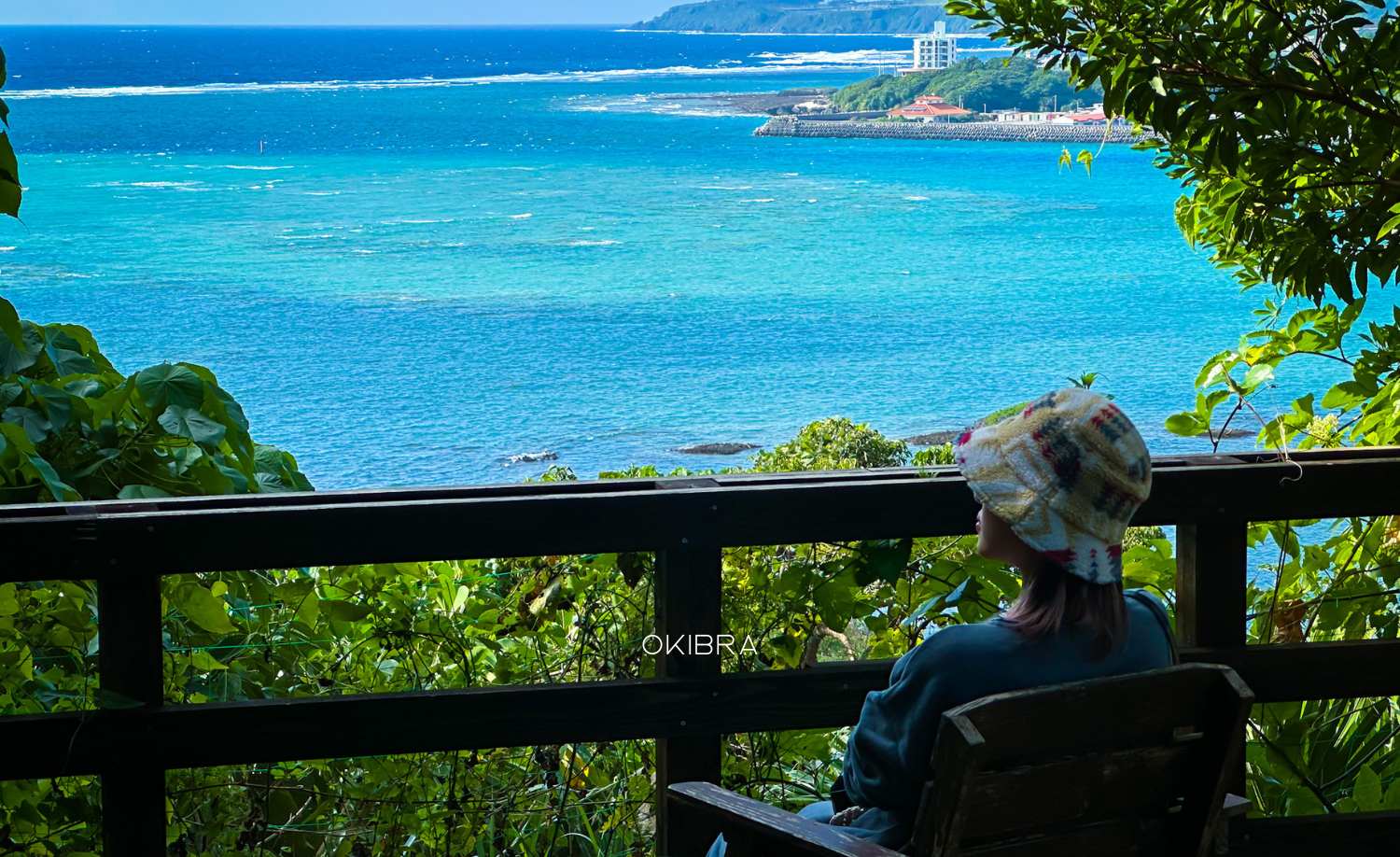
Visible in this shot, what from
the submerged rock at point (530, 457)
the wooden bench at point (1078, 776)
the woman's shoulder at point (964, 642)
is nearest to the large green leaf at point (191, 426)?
the wooden bench at point (1078, 776)

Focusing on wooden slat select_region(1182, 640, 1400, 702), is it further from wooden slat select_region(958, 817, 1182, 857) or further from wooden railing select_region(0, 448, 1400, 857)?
wooden slat select_region(958, 817, 1182, 857)

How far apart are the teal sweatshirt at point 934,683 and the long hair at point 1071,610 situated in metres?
0.01

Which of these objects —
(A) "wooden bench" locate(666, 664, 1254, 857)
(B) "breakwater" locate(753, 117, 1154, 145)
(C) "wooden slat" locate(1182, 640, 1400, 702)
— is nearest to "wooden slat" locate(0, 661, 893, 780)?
(A) "wooden bench" locate(666, 664, 1254, 857)

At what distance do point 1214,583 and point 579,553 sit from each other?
3.37 ft

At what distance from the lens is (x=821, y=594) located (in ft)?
7.17

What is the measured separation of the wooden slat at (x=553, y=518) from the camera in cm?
179

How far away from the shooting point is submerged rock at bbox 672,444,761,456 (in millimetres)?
30828

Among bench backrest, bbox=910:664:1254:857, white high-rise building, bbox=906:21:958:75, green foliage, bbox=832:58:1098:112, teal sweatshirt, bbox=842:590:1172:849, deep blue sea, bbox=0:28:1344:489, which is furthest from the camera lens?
white high-rise building, bbox=906:21:958:75

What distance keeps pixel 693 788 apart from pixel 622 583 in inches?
27.4

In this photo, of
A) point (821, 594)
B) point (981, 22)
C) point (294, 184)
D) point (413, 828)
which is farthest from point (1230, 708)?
point (294, 184)

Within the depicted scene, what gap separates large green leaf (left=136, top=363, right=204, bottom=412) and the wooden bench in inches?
52.3

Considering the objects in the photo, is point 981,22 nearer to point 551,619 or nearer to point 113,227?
point 551,619

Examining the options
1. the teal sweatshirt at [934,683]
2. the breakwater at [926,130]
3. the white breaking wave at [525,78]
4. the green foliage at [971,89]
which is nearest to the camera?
the teal sweatshirt at [934,683]

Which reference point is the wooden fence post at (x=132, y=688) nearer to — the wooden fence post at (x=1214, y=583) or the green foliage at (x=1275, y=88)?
the wooden fence post at (x=1214, y=583)
